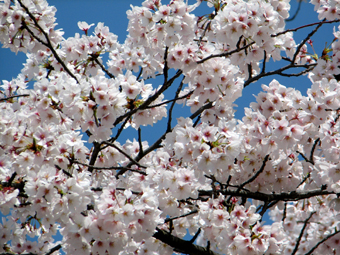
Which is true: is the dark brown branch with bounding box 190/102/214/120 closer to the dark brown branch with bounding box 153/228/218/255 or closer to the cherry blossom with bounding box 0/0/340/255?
the cherry blossom with bounding box 0/0/340/255

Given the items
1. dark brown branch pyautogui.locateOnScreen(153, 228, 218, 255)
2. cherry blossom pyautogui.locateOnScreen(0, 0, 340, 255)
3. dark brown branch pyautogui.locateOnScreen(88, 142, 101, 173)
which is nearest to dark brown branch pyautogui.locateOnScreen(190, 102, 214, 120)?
cherry blossom pyautogui.locateOnScreen(0, 0, 340, 255)

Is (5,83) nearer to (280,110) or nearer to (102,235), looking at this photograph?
(102,235)

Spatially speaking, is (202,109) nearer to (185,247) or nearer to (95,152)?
(95,152)

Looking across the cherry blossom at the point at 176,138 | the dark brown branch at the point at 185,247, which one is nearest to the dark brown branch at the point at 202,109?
the cherry blossom at the point at 176,138

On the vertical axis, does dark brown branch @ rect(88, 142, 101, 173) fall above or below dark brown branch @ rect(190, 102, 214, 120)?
below

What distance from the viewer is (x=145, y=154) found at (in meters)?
5.30

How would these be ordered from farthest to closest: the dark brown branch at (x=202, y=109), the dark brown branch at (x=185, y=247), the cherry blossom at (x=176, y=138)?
1. the dark brown branch at (x=202, y=109)
2. the dark brown branch at (x=185, y=247)
3. the cherry blossom at (x=176, y=138)

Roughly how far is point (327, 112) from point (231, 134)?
1.41 metres

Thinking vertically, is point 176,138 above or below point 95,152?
below

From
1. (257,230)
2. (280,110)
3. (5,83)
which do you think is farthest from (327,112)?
Answer: (5,83)

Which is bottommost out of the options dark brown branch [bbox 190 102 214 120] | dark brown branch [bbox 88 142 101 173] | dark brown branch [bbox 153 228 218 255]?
dark brown branch [bbox 153 228 218 255]

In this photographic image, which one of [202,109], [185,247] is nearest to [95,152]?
[202,109]

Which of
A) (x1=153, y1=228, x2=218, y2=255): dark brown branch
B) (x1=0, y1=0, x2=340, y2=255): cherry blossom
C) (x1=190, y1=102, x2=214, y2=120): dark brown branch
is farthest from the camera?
(x1=190, y1=102, x2=214, y2=120): dark brown branch

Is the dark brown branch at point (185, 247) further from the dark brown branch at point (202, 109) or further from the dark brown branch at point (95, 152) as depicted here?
the dark brown branch at point (202, 109)
